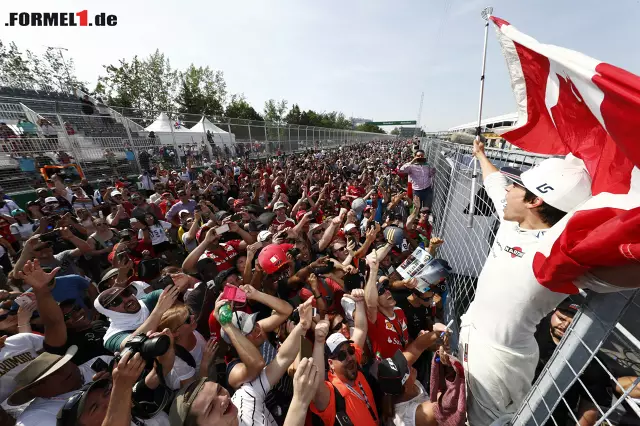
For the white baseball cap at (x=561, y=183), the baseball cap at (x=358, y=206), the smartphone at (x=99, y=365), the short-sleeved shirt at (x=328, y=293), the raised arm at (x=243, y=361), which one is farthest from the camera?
the baseball cap at (x=358, y=206)

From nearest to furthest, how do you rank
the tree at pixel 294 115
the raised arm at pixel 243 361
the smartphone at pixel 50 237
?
the raised arm at pixel 243 361
the smartphone at pixel 50 237
the tree at pixel 294 115

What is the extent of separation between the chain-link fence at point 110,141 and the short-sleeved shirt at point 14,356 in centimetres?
913

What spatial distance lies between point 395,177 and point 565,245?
13553mm

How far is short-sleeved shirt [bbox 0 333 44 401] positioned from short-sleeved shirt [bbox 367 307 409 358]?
295 cm

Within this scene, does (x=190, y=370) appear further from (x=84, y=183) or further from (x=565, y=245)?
(x=84, y=183)

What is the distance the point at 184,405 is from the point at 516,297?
2.06m

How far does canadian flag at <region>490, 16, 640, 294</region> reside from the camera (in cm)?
102

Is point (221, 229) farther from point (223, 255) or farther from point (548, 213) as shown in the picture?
→ point (548, 213)

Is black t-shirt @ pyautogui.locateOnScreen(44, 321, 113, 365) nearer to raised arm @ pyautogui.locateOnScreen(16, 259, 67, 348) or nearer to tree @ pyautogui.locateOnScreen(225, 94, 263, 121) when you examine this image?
raised arm @ pyautogui.locateOnScreen(16, 259, 67, 348)

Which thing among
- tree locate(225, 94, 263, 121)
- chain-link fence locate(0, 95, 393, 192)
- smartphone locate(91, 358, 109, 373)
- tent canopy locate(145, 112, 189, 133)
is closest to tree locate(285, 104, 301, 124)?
tree locate(225, 94, 263, 121)

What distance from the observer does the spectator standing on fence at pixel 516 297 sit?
4.96 feet

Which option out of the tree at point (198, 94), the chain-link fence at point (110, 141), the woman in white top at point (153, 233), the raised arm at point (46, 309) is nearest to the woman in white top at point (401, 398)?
the raised arm at point (46, 309)

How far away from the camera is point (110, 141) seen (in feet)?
36.1

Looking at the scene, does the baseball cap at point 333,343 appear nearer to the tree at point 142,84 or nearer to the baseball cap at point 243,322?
the baseball cap at point 243,322
